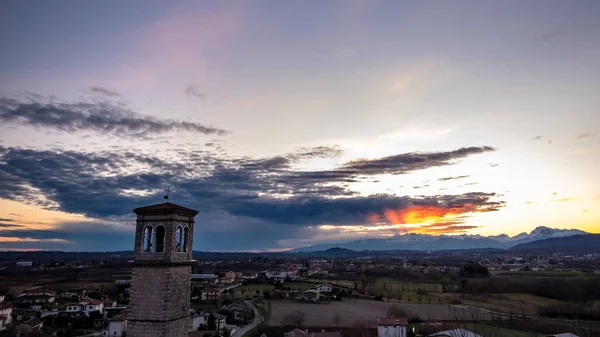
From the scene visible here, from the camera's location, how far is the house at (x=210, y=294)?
64.5 meters

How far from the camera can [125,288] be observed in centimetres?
7319

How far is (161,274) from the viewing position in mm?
13086

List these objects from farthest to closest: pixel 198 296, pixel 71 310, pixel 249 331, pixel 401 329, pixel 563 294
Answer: pixel 198 296 → pixel 563 294 → pixel 71 310 → pixel 249 331 → pixel 401 329

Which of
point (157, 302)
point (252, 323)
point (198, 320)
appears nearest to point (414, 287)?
point (252, 323)

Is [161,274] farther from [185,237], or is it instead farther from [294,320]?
[294,320]

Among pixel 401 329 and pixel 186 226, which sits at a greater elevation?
pixel 186 226

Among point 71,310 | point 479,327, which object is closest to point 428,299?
point 479,327

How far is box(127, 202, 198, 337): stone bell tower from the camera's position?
12742 mm

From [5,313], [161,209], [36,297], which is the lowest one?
[5,313]

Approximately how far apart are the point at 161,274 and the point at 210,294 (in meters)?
55.8

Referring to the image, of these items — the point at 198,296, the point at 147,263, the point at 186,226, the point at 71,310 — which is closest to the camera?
the point at 147,263

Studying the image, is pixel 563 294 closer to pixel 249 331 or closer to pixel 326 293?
pixel 326 293

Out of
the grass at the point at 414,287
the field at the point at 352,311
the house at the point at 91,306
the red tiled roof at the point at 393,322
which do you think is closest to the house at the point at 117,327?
the house at the point at 91,306

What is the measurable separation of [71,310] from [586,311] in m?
60.4
